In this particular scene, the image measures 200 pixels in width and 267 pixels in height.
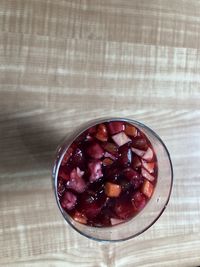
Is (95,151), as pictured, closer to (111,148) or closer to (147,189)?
(111,148)

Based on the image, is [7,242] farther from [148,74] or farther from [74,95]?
[148,74]

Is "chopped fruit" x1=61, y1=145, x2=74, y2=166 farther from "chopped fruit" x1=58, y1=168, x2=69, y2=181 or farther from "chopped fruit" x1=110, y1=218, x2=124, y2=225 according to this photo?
"chopped fruit" x1=110, y1=218, x2=124, y2=225

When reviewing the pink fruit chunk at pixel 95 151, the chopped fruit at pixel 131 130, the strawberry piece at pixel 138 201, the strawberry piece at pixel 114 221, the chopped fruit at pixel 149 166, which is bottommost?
the strawberry piece at pixel 114 221

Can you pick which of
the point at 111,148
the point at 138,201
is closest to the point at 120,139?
the point at 111,148

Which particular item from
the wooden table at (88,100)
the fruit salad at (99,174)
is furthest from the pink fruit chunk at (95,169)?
the wooden table at (88,100)

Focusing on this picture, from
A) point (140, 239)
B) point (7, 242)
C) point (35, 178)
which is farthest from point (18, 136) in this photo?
point (140, 239)

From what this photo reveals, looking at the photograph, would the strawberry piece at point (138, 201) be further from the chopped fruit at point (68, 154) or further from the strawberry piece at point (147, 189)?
the chopped fruit at point (68, 154)

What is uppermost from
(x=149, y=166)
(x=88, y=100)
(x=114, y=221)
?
(x=88, y=100)
